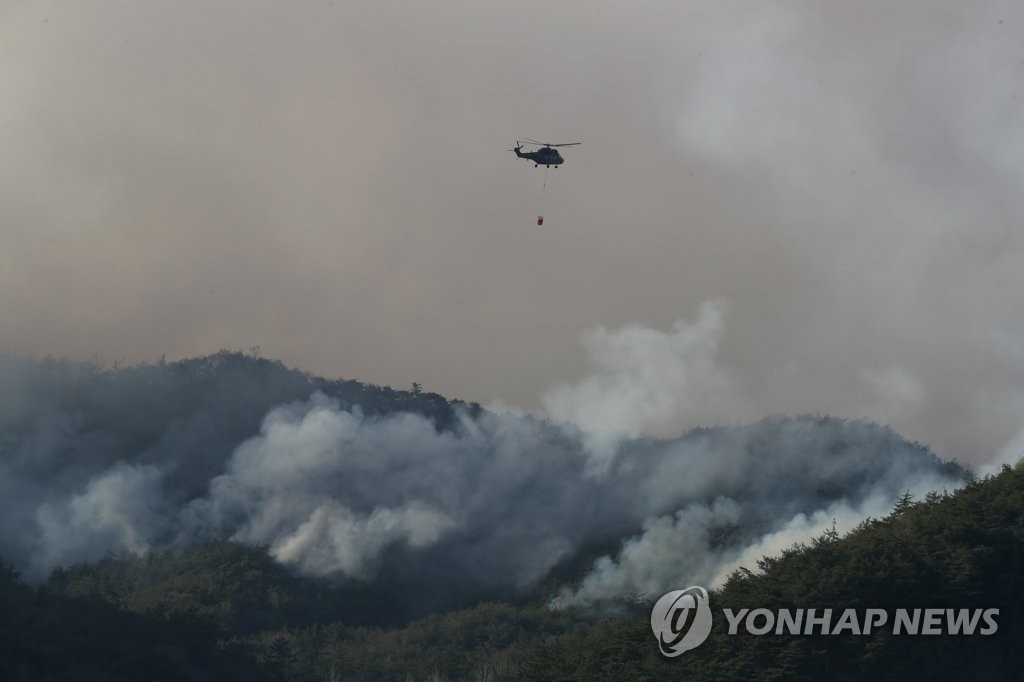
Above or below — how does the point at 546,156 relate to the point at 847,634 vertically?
above

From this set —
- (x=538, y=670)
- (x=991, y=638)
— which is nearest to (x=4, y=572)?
(x=538, y=670)

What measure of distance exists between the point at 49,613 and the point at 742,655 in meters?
93.6

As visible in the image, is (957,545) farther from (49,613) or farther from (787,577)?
(49,613)

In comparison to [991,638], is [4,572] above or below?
above

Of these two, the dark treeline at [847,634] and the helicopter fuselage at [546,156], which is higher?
the helicopter fuselage at [546,156]

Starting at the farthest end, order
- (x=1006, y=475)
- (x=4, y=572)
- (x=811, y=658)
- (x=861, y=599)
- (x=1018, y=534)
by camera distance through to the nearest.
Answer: (x=4, y=572), (x=1006, y=475), (x=1018, y=534), (x=861, y=599), (x=811, y=658)

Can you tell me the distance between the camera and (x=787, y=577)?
146 metres

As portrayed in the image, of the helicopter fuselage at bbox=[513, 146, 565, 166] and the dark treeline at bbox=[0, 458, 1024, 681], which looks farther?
the helicopter fuselage at bbox=[513, 146, 565, 166]

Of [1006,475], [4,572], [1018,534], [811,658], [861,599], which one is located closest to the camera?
Result: [811,658]

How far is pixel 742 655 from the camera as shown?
132375 mm

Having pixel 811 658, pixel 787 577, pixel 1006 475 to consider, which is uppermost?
pixel 1006 475

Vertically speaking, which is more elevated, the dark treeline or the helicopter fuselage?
the helicopter fuselage

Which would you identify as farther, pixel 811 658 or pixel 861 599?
pixel 861 599

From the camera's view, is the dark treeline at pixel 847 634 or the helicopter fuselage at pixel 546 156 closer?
the dark treeline at pixel 847 634
